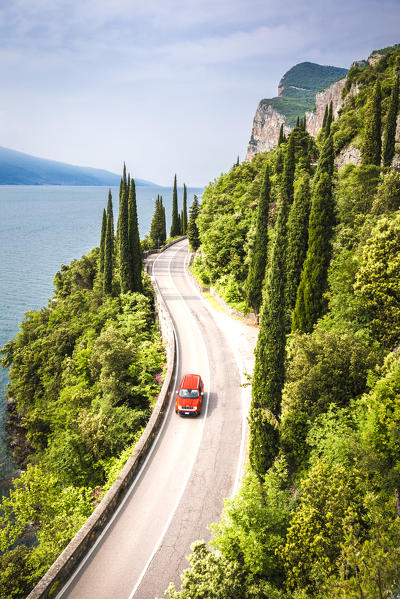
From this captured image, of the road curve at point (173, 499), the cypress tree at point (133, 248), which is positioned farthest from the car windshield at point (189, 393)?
the cypress tree at point (133, 248)

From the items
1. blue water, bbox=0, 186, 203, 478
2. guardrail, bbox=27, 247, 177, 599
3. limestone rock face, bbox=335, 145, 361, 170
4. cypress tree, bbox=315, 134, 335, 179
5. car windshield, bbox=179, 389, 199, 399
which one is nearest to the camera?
guardrail, bbox=27, 247, 177, 599

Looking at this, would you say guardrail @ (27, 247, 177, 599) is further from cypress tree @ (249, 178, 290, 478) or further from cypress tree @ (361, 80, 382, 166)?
cypress tree @ (361, 80, 382, 166)

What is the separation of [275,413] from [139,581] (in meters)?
7.96

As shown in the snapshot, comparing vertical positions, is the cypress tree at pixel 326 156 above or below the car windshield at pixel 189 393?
above

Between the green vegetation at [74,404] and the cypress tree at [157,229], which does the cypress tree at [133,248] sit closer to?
the green vegetation at [74,404]

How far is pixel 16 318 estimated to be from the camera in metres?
53.1

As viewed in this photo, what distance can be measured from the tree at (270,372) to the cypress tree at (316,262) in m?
7.69

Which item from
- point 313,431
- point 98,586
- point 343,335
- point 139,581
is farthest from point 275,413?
point 98,586

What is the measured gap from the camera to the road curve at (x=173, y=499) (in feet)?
37.7

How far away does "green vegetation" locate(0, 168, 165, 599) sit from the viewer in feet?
46.8

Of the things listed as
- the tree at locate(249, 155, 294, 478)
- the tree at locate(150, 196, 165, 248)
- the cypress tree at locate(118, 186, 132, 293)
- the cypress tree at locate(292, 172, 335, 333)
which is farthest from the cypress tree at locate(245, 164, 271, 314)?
the tree at locate(150, 196, 165, 248)

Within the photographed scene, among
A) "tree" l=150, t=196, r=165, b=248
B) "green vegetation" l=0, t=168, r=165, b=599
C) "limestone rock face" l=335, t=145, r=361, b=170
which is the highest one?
"limestone rock face" l=335, t=145, r=361, b=170

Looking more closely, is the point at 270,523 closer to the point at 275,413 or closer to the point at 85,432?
the point at 275,413

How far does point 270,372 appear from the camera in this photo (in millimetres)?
15492
